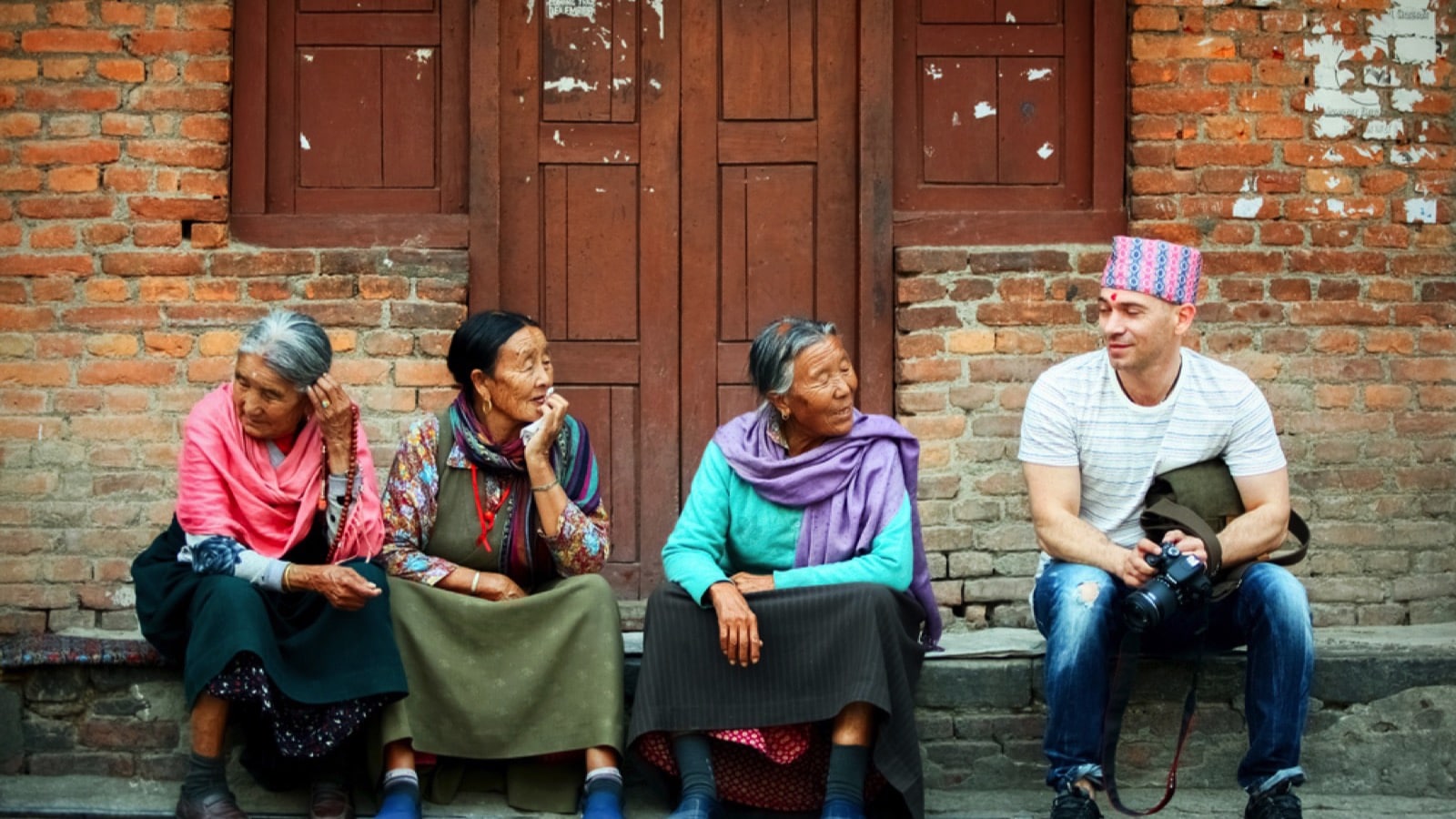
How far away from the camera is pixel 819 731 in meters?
4.56

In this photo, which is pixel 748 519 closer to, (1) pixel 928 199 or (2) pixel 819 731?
(2) pixel 819 731

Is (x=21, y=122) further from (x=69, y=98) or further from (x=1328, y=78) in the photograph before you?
(x=1328, y=78)

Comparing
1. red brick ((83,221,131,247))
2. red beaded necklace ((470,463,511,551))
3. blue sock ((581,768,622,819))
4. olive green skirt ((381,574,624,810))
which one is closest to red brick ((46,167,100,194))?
red brick ((83,221,131,247))

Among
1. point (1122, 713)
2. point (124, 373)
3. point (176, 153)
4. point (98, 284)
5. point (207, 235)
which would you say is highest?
point (176, 153)

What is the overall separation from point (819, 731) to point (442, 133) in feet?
8.01

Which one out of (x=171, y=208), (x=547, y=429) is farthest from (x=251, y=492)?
(x=171, y=208)

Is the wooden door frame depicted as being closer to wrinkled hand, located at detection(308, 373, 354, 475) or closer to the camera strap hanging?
wrinkled hand, located at detection(308, 373, 354, 475)

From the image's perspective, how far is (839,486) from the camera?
4.62m

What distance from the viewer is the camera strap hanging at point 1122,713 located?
4410 millimetres

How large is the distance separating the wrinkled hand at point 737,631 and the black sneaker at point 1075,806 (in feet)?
2.71

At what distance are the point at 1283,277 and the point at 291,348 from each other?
3.15 m

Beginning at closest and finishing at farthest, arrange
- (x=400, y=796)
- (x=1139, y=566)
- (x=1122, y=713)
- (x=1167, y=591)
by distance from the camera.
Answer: (x=1167, y=591) → (x=1139, y=566) → (x=400, y=796) → (x=1122, y=713)

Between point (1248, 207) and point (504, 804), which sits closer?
point (504, 804)

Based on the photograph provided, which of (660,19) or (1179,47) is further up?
(660,19)
